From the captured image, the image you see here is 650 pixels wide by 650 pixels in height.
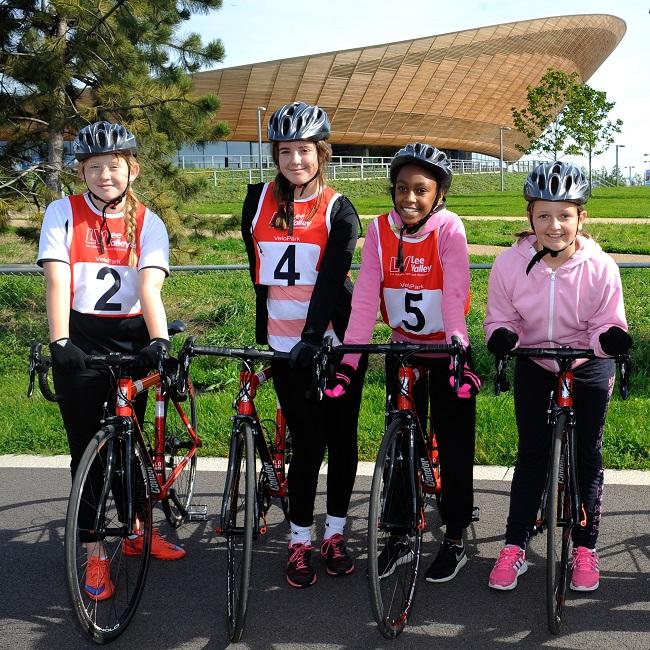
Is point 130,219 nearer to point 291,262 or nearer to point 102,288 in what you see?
point 102,288

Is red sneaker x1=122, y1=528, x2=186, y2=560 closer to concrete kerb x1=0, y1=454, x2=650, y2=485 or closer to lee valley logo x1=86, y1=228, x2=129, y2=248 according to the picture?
concrete kerb x1=0, y1=454, x2=650, y2=485

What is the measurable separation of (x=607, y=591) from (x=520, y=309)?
134cm

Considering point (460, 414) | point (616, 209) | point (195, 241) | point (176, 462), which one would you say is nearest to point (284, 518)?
point (176, 462)

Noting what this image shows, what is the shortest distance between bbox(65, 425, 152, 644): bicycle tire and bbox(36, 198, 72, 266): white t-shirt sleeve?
810mm

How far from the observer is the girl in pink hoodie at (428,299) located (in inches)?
151

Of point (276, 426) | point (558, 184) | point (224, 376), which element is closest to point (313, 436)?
point (276, 426)

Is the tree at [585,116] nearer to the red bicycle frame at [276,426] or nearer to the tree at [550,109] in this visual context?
the tree at [550,109]

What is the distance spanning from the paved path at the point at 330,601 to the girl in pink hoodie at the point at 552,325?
0.63 ft

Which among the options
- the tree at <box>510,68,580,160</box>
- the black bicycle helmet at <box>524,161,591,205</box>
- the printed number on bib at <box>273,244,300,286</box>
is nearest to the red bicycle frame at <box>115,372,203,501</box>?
the printed number on bib at <box>273,244,300,286</box>

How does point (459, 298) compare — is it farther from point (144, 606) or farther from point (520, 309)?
point (144, 606)

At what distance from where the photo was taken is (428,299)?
3977 mm

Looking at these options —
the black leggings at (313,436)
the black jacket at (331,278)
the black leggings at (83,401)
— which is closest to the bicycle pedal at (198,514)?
the black leggings at (313,436)

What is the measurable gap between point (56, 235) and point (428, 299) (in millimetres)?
1697

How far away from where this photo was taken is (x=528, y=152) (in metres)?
45.7
